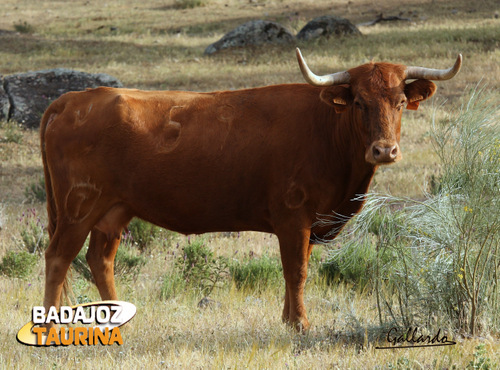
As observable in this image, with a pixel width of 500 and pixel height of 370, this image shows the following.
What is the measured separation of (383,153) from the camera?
16.4ft

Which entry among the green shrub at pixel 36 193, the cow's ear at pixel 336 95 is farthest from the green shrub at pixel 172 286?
the green shrub at pixel 36 193

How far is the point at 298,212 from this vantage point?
18.2ft

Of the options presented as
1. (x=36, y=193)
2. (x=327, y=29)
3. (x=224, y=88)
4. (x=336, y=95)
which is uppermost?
(x=327, y=29)

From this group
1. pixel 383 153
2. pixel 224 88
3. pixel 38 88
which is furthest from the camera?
pixel 224 88

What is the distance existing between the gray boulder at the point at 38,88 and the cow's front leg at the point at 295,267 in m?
10.9

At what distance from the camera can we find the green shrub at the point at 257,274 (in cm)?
700

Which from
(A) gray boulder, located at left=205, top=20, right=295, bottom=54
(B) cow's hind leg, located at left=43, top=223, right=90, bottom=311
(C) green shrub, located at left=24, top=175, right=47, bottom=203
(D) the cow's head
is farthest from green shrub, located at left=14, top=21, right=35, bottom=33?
(D) the cow's head

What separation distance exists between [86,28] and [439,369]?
29344 millimetres

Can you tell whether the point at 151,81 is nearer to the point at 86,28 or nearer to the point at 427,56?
the point at 427,56

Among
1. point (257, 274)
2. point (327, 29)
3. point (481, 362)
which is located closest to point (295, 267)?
point (257, 274)

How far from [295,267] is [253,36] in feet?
65.4

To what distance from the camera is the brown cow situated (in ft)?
18.2

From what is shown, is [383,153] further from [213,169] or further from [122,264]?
[122,264]

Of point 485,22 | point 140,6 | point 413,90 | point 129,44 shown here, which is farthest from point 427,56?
point 140,6
